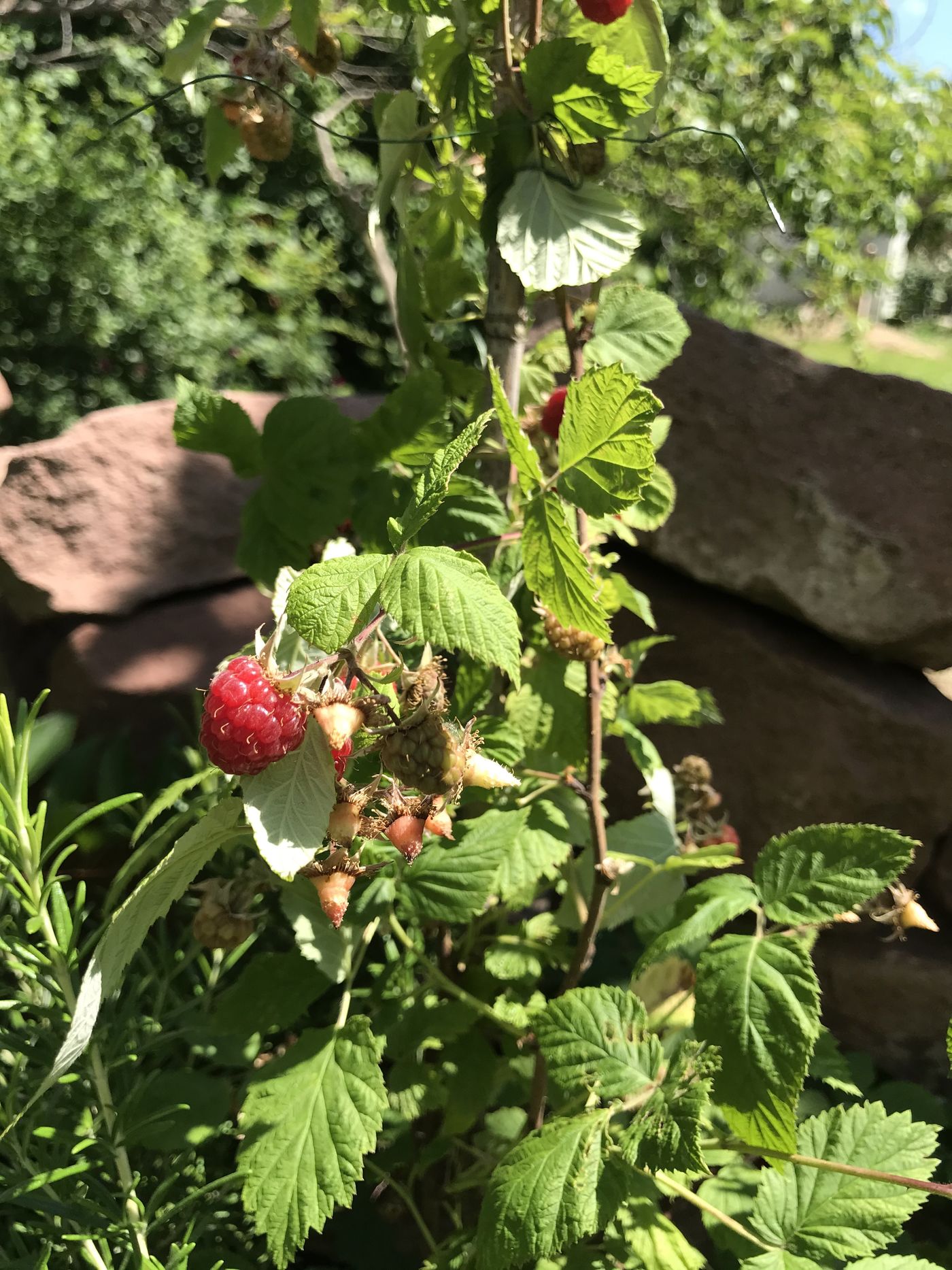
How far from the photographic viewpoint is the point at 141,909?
1.85ft

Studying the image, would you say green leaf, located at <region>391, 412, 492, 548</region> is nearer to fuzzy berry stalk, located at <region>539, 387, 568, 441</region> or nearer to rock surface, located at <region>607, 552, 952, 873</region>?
fuzzy berry stalk, located at <region>539, 387, 568, 441</region>

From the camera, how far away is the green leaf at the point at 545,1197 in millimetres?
688

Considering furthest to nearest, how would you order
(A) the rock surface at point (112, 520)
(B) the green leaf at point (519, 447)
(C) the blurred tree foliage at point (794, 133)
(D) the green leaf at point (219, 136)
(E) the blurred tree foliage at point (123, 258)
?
1. (C) the blurred tree foliage at point (794, 133)
2. (E) the blurred tree foliage at point (123, 258)
3. (A) the rock surface at point (112, 520)
4. (D) the green leaf at point (219, 136)
5. (B) the green leaf at point (519, 447)

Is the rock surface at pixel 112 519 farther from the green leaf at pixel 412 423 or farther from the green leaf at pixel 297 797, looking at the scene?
the green leaf at pixel 297 797

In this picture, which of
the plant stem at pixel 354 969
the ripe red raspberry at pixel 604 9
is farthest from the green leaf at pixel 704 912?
the ripe red raspberry at pixel 604 9

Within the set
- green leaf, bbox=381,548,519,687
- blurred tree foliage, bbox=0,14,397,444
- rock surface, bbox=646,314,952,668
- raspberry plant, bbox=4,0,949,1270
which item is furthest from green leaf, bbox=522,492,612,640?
blurred tree foliage, bbox=0,14,397,444

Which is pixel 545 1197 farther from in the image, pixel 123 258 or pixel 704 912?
pixel 123 258

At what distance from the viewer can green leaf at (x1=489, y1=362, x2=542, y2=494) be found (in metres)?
0.63

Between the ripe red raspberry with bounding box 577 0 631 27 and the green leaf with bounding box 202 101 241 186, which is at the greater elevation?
the ripe red raspberry with bounding box 577 0 631 27

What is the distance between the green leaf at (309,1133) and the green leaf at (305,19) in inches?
33.3

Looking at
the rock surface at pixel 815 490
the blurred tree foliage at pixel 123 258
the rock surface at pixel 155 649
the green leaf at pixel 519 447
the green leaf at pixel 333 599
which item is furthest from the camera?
the blurred tree foliage at pixel 123 258

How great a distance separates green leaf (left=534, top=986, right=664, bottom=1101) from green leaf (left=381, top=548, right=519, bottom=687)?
404 mm

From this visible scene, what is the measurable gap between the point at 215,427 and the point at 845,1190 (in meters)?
0.94

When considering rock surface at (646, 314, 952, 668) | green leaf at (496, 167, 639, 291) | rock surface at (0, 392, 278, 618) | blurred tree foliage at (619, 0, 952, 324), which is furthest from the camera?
blurred tree foliage at (619, 0, 952, 324)
